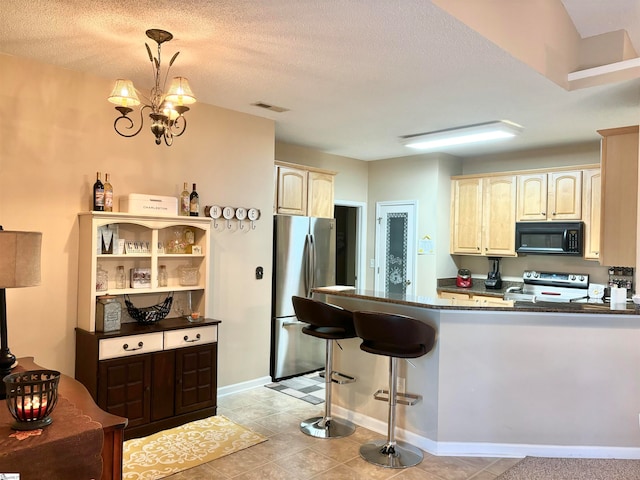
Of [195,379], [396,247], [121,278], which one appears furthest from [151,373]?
[396,247]

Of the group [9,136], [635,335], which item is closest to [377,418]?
[635,335]

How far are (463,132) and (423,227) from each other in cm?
172

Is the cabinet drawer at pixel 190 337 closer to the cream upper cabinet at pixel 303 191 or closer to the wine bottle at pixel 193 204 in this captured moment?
the wine bottle at pixel 193 204

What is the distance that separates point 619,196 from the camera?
12.6 ft

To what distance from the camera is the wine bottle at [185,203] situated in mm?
4078

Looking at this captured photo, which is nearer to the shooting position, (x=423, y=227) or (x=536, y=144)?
(x=536, y=144)

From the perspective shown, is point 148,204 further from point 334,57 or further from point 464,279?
point 464,279

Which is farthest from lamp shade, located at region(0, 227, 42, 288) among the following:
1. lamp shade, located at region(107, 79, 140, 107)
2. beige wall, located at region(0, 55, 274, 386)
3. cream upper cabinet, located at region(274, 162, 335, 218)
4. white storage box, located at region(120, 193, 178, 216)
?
cream upper cabinet, located at region(274, 162, 335, 218)

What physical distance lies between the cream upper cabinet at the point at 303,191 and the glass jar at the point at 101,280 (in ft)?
6.60

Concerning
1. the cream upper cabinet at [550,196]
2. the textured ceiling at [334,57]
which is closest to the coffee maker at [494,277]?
the cream upper cabinet at [550,196]

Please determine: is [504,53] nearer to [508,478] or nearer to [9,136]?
[508,478]

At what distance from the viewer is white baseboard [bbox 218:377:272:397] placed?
450cm

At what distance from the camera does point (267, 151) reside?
4.81m

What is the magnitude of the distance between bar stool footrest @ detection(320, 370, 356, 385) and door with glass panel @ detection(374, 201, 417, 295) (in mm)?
2758
